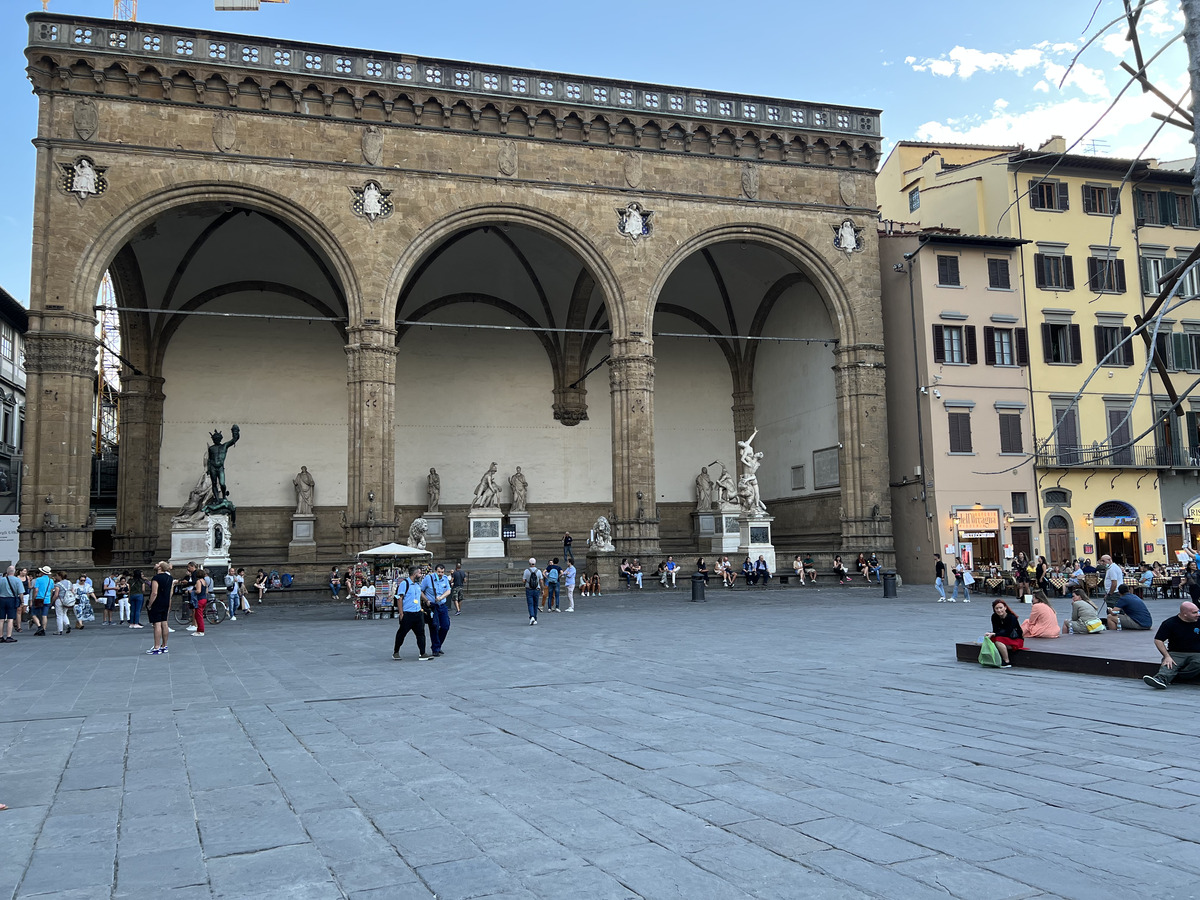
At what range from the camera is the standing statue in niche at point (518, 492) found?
36.1 m

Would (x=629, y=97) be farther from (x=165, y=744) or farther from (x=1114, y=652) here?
(x=165, y=744)

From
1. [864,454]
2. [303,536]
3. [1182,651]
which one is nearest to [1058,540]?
[864,454]

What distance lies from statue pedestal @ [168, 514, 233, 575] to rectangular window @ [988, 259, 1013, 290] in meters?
25.5

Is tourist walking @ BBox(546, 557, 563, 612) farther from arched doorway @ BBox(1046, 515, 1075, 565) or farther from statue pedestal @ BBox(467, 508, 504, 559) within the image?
arched doorway @ BBox(1046, 515, 1075, 565)

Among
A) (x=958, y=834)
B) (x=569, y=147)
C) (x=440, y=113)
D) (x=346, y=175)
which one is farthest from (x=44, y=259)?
(x=958, y=834)

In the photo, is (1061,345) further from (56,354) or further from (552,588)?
(56,354)

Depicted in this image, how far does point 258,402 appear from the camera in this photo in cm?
3453

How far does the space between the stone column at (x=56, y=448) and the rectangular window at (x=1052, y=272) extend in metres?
29.7

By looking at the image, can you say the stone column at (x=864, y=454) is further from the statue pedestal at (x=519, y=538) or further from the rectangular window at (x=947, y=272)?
the statue pedestal at (x=519, y=538)

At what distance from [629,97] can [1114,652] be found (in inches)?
935

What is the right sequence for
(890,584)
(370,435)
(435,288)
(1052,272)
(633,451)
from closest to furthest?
(890,584) → (370,435) → (633,451) → (1052,272) → (435,288)

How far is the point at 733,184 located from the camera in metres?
30.5

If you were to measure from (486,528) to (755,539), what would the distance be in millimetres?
9002

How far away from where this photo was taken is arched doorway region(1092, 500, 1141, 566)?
105 feet
